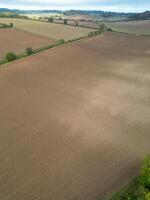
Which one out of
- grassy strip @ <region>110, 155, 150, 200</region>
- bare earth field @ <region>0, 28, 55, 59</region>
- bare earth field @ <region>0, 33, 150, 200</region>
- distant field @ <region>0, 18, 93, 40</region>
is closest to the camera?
grassy strip @ <region>110, 155, 150, 200</region>

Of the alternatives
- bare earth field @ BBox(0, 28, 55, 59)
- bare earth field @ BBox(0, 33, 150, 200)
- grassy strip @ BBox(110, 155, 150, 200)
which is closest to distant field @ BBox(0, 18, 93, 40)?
bare earth field @ BBox(0, 28, 55, 59)

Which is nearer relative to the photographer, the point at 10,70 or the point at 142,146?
the point at 142,146

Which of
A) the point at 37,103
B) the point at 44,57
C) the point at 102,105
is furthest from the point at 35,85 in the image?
the point at 44,57

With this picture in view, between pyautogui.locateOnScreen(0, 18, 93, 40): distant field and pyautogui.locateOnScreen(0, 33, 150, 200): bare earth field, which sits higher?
pyautogui.locateOnScreen(0, 18, 93, 40): distant field

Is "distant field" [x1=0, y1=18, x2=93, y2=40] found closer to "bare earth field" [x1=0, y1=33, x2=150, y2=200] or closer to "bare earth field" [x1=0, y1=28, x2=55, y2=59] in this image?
"bare earth field" [x1=0, y1=28, x2=55, y2=59]

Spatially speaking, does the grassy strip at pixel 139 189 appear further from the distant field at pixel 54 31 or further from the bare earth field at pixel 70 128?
the distant field at pixel 54 31

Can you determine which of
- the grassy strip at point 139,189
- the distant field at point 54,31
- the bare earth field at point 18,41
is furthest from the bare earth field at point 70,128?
the distant field at point 54,31

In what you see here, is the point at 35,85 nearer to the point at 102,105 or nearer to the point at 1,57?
the point at 102,105
